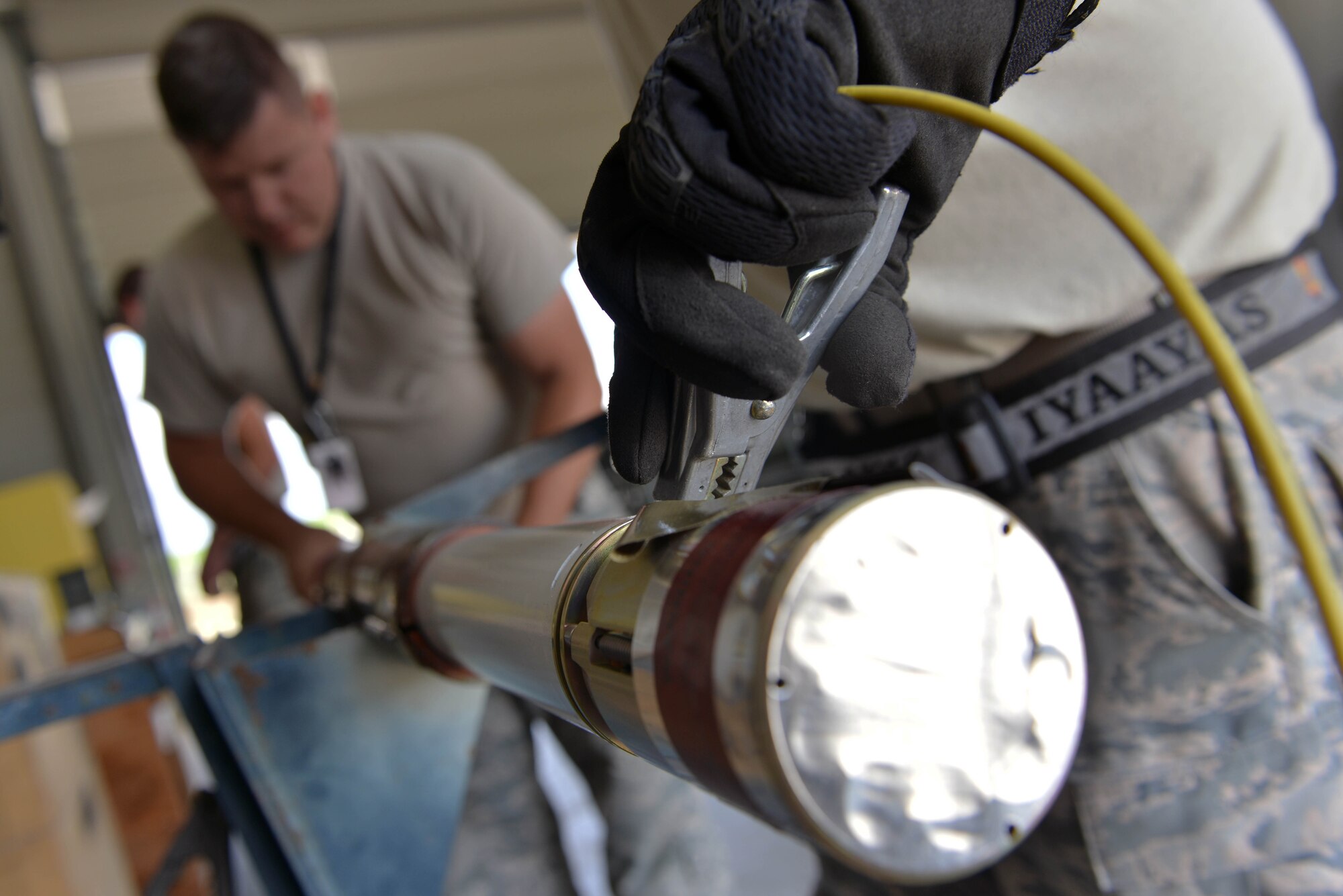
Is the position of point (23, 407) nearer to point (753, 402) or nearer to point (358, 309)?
point (358, 309)

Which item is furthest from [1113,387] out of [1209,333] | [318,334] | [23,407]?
[23,407]

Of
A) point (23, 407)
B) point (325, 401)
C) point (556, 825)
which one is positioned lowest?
point (556, 825)

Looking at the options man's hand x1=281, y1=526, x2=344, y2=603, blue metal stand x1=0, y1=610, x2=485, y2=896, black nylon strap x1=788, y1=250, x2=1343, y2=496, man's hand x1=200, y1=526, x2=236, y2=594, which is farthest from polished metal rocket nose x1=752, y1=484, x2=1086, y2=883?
man's hand x1=200, y1=526, x2=236, y2=594

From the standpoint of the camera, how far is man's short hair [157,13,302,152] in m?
1.02

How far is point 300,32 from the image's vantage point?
3.04m

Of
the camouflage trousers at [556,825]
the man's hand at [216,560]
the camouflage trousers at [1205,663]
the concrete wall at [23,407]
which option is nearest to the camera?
the camouflage trousers at [1205,663]

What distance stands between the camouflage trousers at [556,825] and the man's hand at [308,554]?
0.24 m

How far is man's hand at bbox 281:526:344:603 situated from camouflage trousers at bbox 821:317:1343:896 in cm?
73

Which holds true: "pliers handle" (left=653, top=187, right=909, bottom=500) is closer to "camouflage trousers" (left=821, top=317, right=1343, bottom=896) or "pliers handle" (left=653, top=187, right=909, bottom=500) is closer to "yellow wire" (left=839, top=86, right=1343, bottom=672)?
"yellow wire" (left=839, top=86, right=1343, bottom=672)

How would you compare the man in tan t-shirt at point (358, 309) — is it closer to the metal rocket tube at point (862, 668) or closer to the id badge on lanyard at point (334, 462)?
the id badge on lanyard at point (334, 462)

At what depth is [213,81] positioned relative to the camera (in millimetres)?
1021

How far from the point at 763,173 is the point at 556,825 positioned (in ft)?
2.89

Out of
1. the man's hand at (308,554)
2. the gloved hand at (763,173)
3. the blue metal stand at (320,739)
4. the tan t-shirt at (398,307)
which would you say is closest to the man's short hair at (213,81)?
the tan t-shirt at (398,307)

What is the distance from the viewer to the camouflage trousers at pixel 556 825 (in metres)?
0.91
